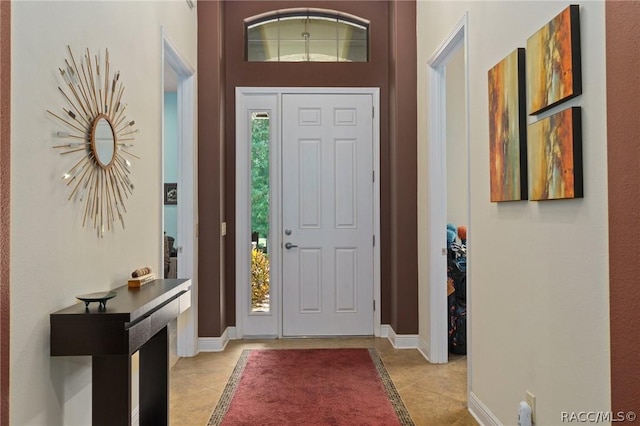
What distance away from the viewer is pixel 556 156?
5.86 feet

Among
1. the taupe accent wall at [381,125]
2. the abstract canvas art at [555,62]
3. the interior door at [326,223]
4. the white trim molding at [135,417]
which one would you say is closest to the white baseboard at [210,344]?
the taupe accent wall at [381,125]

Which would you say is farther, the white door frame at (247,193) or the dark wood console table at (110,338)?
the white door frame at (247,193)

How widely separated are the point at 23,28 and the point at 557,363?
221 cm

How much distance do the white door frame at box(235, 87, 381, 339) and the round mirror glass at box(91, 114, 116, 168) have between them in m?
2.15

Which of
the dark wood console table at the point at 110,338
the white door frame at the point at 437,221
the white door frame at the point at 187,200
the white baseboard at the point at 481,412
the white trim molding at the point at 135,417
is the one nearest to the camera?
the dark wood console table at the point at 110,338

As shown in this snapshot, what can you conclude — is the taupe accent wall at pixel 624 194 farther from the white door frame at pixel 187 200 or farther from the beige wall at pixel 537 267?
the white door frame at pixel 187 200

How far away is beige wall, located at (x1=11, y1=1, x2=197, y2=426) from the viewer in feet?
5.15

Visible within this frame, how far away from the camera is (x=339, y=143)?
4.49m

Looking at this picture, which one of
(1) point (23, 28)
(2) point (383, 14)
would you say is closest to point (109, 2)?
(1) point (23, 28)

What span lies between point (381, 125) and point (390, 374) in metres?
2.19

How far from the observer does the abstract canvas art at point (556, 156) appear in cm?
165

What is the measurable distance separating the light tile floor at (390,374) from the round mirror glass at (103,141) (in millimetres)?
1453

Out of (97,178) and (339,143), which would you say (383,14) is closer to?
(339,143)

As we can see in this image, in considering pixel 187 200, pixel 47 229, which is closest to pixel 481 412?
pixel 47 229
